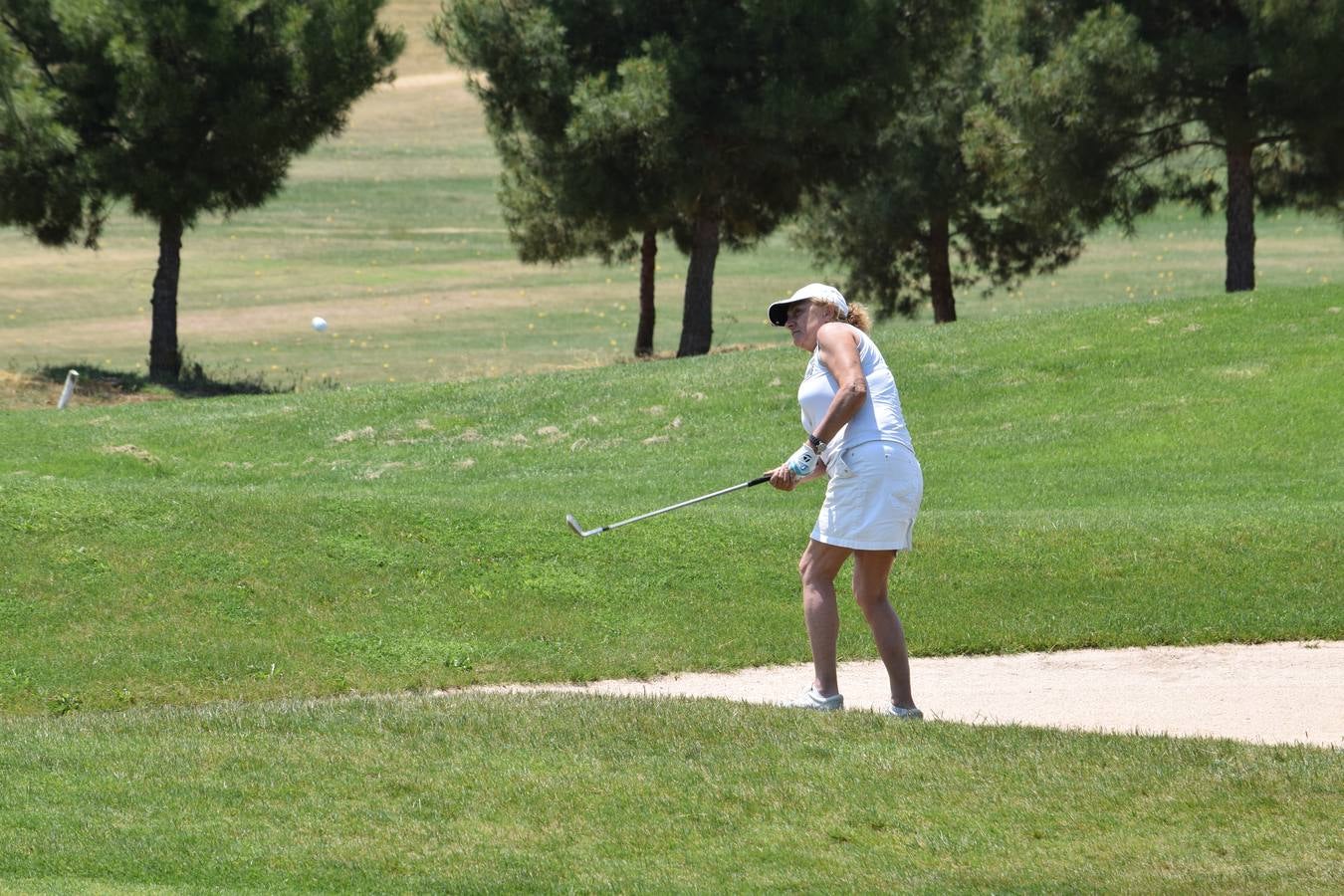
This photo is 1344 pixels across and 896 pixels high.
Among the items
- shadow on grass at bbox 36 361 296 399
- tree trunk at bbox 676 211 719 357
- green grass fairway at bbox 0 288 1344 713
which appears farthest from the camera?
tree trunk at bbox 676 211 719 357

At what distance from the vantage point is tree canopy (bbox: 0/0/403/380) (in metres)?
24.2

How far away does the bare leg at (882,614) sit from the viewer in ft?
23.3

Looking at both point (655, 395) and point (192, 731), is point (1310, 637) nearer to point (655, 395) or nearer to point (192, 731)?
point (192, 731)

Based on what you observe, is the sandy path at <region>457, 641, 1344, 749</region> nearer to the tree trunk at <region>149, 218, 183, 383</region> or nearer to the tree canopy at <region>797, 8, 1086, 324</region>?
the tree canopy at <region>797, 8, 1086, 324</region>

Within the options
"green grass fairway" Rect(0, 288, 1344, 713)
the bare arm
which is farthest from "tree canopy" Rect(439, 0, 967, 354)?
the bare arm

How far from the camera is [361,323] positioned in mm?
39062

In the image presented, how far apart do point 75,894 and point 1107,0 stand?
72.2 feet

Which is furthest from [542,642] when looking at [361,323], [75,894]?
[361,323]

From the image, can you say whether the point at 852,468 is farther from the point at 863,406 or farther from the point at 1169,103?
the point at 1169,103

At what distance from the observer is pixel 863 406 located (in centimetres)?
704

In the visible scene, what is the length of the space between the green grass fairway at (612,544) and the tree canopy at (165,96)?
8013 millimetres

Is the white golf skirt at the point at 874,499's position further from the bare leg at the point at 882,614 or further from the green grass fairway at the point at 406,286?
the green grass fairway at the point at 406,286

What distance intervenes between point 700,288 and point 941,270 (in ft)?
20.9

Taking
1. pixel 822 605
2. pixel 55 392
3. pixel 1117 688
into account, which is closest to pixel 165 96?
pixel 55 392
